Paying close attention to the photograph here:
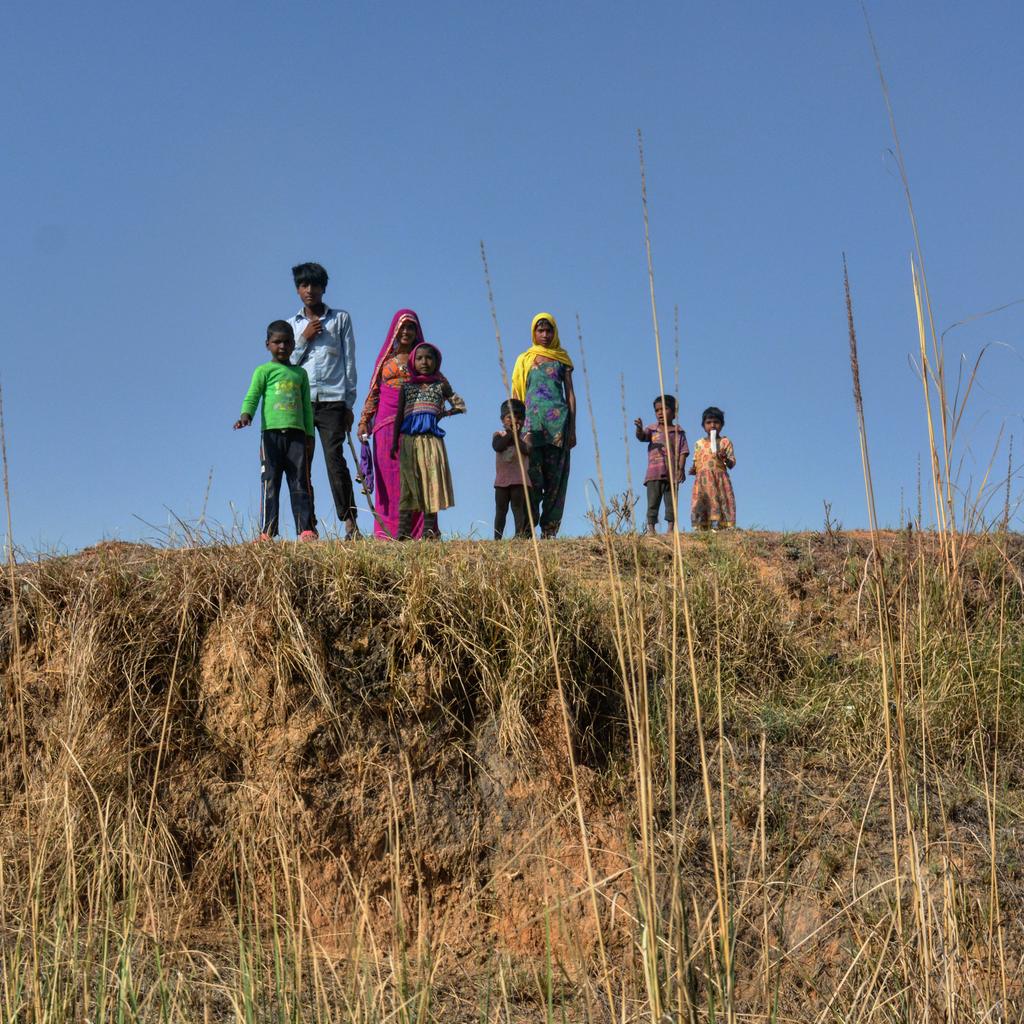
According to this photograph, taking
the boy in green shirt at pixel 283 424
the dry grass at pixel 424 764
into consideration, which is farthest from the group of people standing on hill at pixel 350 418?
the dry grass at pixel 424 764

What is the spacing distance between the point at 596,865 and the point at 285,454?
12.3 ft

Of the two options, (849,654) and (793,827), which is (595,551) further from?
(793,827)

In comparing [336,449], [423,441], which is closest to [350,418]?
[336,449]

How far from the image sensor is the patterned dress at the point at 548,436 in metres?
8.39

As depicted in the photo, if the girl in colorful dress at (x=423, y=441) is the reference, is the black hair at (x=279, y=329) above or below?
above

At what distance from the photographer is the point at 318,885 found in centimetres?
416

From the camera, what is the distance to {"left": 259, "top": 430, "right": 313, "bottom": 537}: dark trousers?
22.5 feet

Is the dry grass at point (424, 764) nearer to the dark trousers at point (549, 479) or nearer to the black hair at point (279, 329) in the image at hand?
the black hair at point (279, 329)

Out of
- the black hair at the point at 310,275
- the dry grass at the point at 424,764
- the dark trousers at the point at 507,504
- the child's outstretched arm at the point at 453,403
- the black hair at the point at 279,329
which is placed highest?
the black hair at the point at 310,275

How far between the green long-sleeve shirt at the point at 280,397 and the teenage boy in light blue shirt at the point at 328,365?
234mm

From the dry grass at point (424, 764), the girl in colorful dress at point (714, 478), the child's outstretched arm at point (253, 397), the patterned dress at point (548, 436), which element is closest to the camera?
the dry grass at point (424, 764)

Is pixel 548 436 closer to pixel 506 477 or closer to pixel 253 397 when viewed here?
pixel 506 477

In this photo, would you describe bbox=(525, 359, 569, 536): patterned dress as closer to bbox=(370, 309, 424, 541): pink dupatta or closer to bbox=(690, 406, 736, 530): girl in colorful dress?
bbox=(370, 309, 424, 541): pink dupatta

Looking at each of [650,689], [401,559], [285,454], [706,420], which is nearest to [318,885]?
[401,559]
